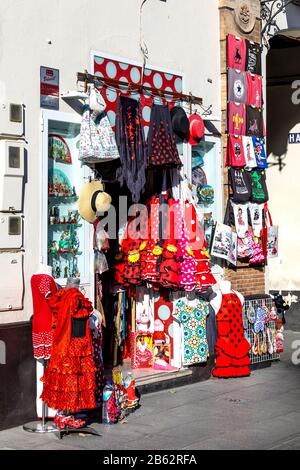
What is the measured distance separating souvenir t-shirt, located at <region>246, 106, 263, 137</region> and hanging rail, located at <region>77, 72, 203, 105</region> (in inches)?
37.5

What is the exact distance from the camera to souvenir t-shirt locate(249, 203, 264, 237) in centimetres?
1216

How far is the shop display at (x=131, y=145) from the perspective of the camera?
9914mm

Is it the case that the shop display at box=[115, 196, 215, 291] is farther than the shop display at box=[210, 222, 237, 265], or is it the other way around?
the shop display at box=[210, 222, 237, 265]

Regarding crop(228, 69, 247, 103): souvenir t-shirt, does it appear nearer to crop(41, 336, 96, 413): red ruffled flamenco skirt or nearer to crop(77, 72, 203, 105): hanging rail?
crop(77, 72, 203, 105): hanging rail

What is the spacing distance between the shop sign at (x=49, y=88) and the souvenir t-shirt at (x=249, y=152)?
3.61 m

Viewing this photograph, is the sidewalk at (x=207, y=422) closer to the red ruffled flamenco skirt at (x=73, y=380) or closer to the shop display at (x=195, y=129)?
the red ruffled flamenco skirt at (x=73, y=380)

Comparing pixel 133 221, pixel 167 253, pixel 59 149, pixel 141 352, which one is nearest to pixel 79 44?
pixel 59 149

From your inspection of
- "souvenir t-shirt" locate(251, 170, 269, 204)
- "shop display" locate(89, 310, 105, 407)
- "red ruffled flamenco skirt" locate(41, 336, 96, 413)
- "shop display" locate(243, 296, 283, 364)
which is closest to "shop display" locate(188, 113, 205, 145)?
"souvenir t-shirt" locate(251, 170, 269, 204)

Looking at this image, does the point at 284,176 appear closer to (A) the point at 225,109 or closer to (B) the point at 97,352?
(A) the point at 225,109

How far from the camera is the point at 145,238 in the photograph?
1080cm

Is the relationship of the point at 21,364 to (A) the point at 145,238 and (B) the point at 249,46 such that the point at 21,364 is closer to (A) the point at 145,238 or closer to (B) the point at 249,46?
(A) the point at 145,238

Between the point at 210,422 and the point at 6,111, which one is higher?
the point at 6,111

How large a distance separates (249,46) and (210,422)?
5.80 m

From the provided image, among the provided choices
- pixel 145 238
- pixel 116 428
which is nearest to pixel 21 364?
pixel 116 428
